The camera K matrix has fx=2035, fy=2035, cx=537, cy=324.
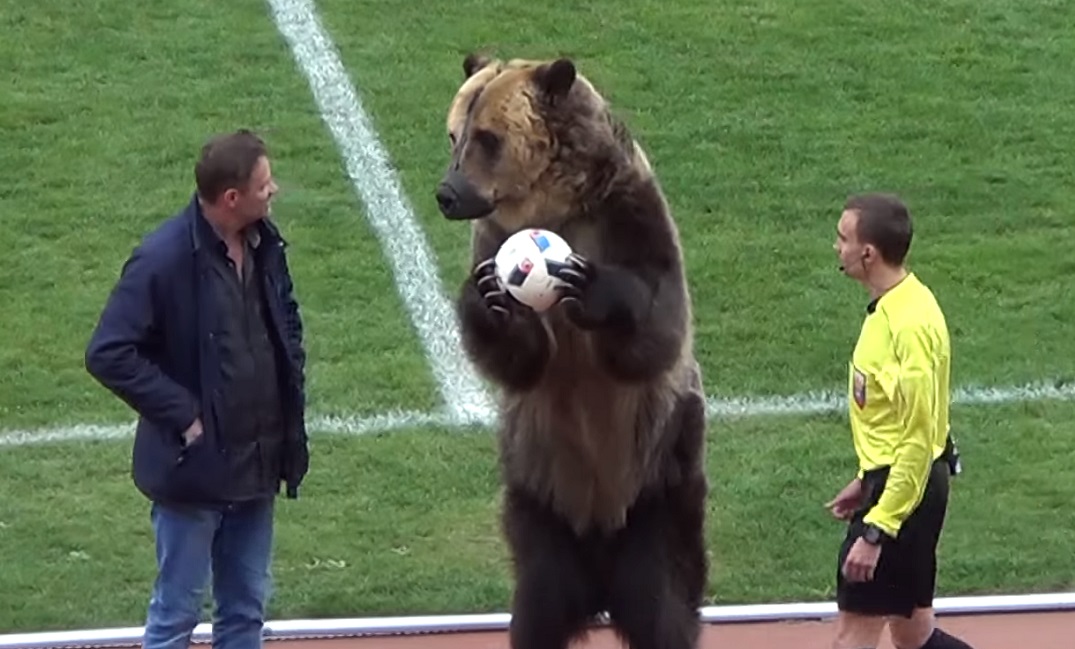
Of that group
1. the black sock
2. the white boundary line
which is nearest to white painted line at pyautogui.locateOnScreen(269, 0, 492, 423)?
the white boundary line

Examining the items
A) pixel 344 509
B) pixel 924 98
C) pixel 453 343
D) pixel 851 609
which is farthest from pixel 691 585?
pixel 924 98

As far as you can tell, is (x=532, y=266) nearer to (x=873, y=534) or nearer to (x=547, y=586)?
(x=547, y=586)

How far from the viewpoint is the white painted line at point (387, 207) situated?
31.7 feet

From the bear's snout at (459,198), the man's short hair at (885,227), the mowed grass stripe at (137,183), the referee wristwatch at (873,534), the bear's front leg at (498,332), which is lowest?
the mowed grass stripe at (137,183)

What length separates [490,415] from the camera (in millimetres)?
9250

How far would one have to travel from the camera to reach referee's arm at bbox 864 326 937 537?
582 centimetres

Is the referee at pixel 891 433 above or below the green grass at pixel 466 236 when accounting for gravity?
above

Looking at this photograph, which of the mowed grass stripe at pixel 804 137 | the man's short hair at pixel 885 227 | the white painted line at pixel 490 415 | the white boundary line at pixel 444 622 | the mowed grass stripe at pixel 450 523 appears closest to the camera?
the man's short hair at pixel 885 227

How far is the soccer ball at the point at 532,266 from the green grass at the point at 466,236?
2.31 metres

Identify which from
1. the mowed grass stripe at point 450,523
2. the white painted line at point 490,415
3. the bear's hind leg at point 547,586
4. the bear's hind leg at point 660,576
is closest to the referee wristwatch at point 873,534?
the bear's hind leg at point 660,576

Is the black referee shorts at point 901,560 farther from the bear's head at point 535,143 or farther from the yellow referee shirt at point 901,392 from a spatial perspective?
the bear's head at point 535,143

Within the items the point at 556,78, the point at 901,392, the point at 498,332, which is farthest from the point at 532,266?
the point at 901,392

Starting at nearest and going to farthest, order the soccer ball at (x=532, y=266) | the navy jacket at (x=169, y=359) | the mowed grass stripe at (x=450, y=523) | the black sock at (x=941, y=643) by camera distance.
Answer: the soccer ball at (x=532, y=266)
the navy jacket at (x=169, y=359)
the black sock at (x=941, y=643)
the mowed grass stripe at (x=450, y=523)

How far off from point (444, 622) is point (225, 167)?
2122 millimetres
